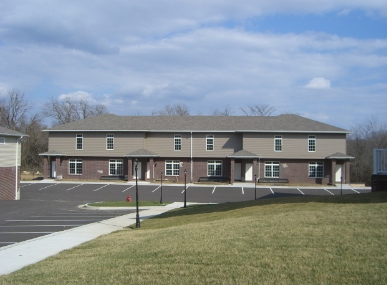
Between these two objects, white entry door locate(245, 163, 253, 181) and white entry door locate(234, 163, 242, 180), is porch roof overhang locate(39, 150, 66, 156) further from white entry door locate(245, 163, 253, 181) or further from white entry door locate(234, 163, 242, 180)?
Result: white entry door locate(245, 163, 253, 181)

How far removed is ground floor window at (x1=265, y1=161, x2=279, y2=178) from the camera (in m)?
51.8

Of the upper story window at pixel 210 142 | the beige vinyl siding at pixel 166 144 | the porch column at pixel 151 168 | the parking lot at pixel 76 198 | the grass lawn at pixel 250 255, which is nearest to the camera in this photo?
the grass lawn at pixel 250 255

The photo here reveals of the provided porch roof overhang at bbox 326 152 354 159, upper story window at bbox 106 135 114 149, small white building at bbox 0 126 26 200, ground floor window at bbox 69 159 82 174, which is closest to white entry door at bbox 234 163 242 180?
porch roof overhang at bbox 326 152 354 159

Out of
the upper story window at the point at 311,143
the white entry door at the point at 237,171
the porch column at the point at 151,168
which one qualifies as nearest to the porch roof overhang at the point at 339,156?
the upper story window at the point at 311,143

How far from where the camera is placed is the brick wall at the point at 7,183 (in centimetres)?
3694

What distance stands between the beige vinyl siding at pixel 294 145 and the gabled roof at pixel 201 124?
717mm

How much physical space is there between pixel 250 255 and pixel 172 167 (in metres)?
44.3

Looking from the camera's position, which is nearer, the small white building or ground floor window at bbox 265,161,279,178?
the small white building

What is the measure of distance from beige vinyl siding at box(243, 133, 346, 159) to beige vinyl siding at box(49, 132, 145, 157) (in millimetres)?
12457

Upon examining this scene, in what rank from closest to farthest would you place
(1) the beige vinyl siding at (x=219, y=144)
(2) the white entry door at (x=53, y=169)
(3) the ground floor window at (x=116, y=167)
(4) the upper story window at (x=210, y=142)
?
(1) the beige vinyl siding at (x=219, y=144) → (4) the upper story window at (x=210, y=142) → (3) the ground floor window at (x=116, y=167) → (2) the white entry door at (x=53, y=169)

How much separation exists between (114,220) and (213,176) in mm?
29696

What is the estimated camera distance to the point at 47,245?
15.4 metres

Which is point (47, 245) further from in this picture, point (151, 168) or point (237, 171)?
point (237, 171)

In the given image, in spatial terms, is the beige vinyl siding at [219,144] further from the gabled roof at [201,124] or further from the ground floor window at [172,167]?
the ground floor window at [172,167]
